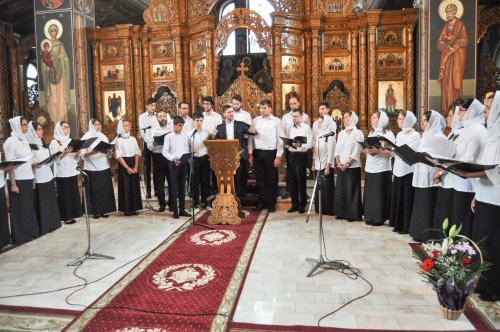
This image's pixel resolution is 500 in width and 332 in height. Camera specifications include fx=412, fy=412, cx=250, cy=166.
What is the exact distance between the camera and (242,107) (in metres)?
10.2

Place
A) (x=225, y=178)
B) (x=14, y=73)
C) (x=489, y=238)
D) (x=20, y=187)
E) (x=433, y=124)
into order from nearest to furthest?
1. (x=489, y=238)
2. (x=433, y=124)
3. (x=20, y=187)
4. (x=225, y=178)
5. (x=14, y=73)

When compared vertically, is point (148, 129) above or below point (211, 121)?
below

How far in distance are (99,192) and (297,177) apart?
3469mm

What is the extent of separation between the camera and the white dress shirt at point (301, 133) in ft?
23.0

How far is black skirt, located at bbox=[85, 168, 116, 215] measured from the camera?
7156 mm

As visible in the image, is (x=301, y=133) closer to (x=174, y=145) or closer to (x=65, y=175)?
(x=174, y=145)

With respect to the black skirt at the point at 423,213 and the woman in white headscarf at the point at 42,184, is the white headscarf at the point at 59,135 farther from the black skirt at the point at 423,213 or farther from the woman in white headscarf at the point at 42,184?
the black skirt at the point at 423,213

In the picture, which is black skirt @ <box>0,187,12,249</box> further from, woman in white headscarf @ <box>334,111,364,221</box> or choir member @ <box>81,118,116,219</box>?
woman in white headscarf @ <box>334,111,364,221</box>

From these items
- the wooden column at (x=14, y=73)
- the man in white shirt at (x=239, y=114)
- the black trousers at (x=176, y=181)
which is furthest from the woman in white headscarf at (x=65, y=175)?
the wooden column at (x=14, y=73)

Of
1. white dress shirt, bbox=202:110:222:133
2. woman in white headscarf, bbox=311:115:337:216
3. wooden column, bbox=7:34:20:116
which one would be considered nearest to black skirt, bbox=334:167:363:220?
woman in white headscarf, bbox=311:115:337:216

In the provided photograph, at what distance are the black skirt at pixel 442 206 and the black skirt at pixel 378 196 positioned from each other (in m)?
1.30

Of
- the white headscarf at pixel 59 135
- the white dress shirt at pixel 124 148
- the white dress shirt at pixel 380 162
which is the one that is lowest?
the white dress shirt at pixel 380 162

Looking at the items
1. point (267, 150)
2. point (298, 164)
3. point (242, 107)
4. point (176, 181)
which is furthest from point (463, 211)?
point (242, 107)

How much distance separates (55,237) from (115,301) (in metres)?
2.81
